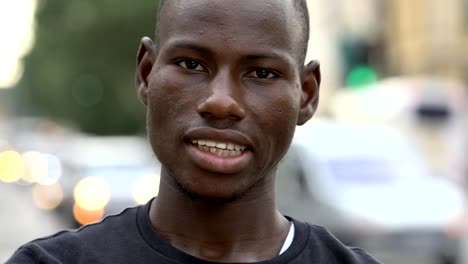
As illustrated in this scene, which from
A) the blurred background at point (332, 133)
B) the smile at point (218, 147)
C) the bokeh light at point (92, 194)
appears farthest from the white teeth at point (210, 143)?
the bokeh light at point (92, 194)

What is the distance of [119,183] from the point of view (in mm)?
18297

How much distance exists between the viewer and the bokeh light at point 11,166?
35781 mm

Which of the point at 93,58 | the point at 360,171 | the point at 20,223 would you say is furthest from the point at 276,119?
the point at 93,58

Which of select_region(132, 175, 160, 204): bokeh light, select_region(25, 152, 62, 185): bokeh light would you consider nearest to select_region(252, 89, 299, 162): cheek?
select_region(132, 175, 160, 204): bokeh light

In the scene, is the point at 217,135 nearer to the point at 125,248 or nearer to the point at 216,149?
the point at 216,149

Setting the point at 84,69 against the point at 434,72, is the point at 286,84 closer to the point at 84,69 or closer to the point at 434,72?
the point at 434,72

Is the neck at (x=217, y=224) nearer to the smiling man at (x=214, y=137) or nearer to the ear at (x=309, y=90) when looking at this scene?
the smiling man at (x=214, y=137)

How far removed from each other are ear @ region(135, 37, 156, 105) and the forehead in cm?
10

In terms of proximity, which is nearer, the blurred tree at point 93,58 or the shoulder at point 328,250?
the shoulder at point 328,250

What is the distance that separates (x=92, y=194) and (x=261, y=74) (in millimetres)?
15263

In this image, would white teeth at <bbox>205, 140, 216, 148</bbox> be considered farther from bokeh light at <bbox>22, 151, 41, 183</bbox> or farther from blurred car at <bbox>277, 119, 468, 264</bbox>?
bokeh light at <bbox>22, 151, 41, 183</bbox>

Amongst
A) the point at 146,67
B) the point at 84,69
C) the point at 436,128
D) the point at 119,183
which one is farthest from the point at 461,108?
the point at 84,69

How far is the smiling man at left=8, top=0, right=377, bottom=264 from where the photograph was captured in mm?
2535

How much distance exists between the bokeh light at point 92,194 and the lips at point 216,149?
13839 millimetres
